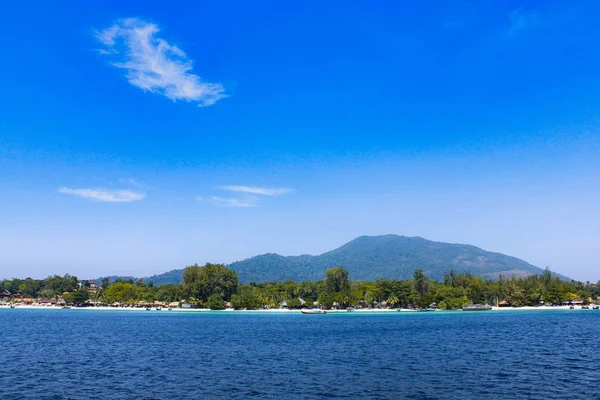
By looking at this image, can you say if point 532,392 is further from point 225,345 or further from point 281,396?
point 225,345

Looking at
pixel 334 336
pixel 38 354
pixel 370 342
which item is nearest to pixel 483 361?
pixel 370 342

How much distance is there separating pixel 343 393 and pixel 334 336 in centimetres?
4742

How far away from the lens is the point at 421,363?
161ft

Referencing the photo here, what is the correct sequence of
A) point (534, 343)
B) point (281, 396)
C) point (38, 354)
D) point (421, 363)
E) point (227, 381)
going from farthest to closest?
point (534, 343)
point (38, 354)
point (421, 363)
point (227, 381)
point (281, 396)

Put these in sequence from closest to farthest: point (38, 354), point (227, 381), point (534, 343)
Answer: point (227, 381), point (38, 354), point (534, 343)

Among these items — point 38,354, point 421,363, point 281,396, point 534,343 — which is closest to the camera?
point 281,396

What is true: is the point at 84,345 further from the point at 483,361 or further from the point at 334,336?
the point at 483,361

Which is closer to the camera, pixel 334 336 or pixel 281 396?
pixel 281 396

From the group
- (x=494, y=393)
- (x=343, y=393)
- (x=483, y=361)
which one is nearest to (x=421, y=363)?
(x=483, y=361)

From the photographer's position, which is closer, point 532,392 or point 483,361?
point 532,392

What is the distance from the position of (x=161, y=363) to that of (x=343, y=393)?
25.0 metres

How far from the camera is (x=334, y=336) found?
8112cm

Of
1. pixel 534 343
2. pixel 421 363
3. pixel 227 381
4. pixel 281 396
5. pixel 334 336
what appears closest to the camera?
pixel 281 396

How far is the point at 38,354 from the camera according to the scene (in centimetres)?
5756
